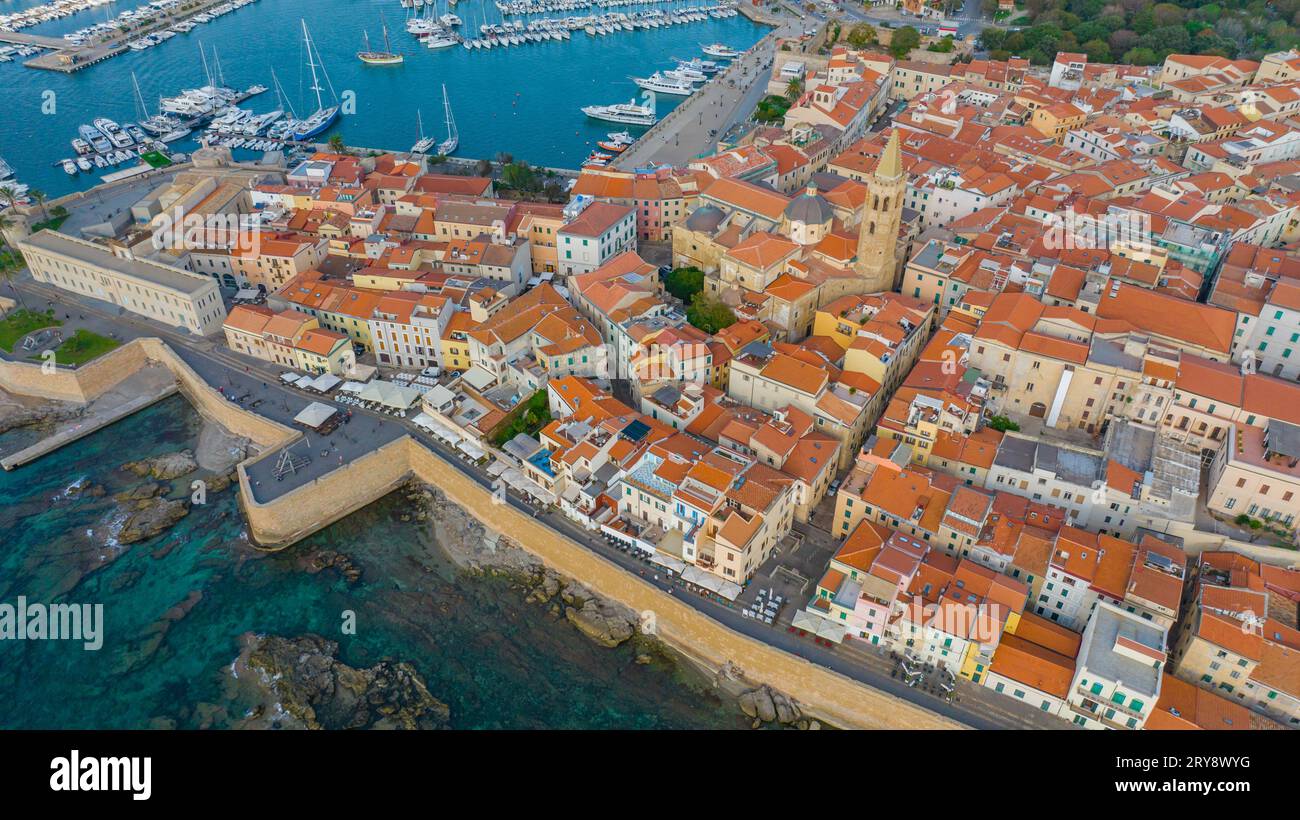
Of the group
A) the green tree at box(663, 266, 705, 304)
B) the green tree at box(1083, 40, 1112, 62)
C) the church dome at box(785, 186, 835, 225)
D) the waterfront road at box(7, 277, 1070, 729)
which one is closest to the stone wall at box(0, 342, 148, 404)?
the waterfront road at box(7, 277, 1070, 729)

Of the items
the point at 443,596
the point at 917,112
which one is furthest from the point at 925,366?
the point at 917,112

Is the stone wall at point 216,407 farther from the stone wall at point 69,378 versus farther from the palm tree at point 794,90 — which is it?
the palm tree at point 794,90

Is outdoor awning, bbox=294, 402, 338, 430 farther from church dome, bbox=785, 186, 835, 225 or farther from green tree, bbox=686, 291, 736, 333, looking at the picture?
church dome, bbox=785, 186, 835, 225

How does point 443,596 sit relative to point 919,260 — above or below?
below

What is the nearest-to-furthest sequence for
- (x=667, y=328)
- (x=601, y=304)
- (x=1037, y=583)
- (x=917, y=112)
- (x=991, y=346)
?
(x=1037, y=583) → (x=991, y=346) → (x=667, y=328) → (x=601, y=304) → (x=917, y=112)

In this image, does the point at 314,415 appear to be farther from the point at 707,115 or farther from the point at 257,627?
the point at 707,115

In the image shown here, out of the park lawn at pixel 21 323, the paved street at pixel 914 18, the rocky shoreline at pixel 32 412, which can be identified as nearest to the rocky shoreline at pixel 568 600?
the rocky shoreline at pixel 32 412

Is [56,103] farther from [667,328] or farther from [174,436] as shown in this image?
[667,328]
